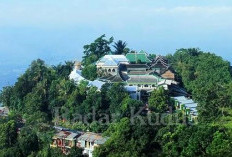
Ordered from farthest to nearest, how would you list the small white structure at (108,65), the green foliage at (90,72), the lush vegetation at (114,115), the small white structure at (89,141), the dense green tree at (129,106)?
the small white structure at (108,65) < the green foliage at (90,72) < the dense green tree at (129,106) < the small white structure at (89,141) < the lush vegetation at (114,115)

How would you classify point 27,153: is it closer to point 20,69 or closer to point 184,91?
point 184,91

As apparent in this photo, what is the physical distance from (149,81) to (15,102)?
24.1ft

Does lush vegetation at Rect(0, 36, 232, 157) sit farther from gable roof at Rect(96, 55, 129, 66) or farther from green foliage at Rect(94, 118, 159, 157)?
gable roof at Rect(96, 55, 129, 66)

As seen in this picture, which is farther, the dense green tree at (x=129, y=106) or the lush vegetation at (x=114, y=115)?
the dense green tree at (x=129, y=106)

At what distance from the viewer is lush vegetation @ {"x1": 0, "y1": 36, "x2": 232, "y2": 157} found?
17484mm

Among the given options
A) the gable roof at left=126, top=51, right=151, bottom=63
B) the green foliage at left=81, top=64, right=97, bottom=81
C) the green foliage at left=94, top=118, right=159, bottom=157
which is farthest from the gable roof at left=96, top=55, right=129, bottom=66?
the green foliage at left=94, top=118, right=159, bottom=157

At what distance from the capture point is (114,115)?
22984mm

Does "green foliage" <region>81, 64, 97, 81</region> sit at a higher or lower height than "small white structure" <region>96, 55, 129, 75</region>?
lower

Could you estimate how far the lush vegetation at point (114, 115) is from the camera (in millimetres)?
17484

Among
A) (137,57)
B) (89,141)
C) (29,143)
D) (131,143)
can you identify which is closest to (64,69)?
(137,57)


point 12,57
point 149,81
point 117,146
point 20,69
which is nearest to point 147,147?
point 117,146

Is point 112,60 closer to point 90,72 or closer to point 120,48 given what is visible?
point 90,72

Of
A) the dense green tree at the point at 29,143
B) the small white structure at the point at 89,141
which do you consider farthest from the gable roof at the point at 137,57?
the dense green tree at the point at 29,143

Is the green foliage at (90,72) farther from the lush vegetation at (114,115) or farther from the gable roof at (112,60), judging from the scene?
the gable roof at (112,60)
